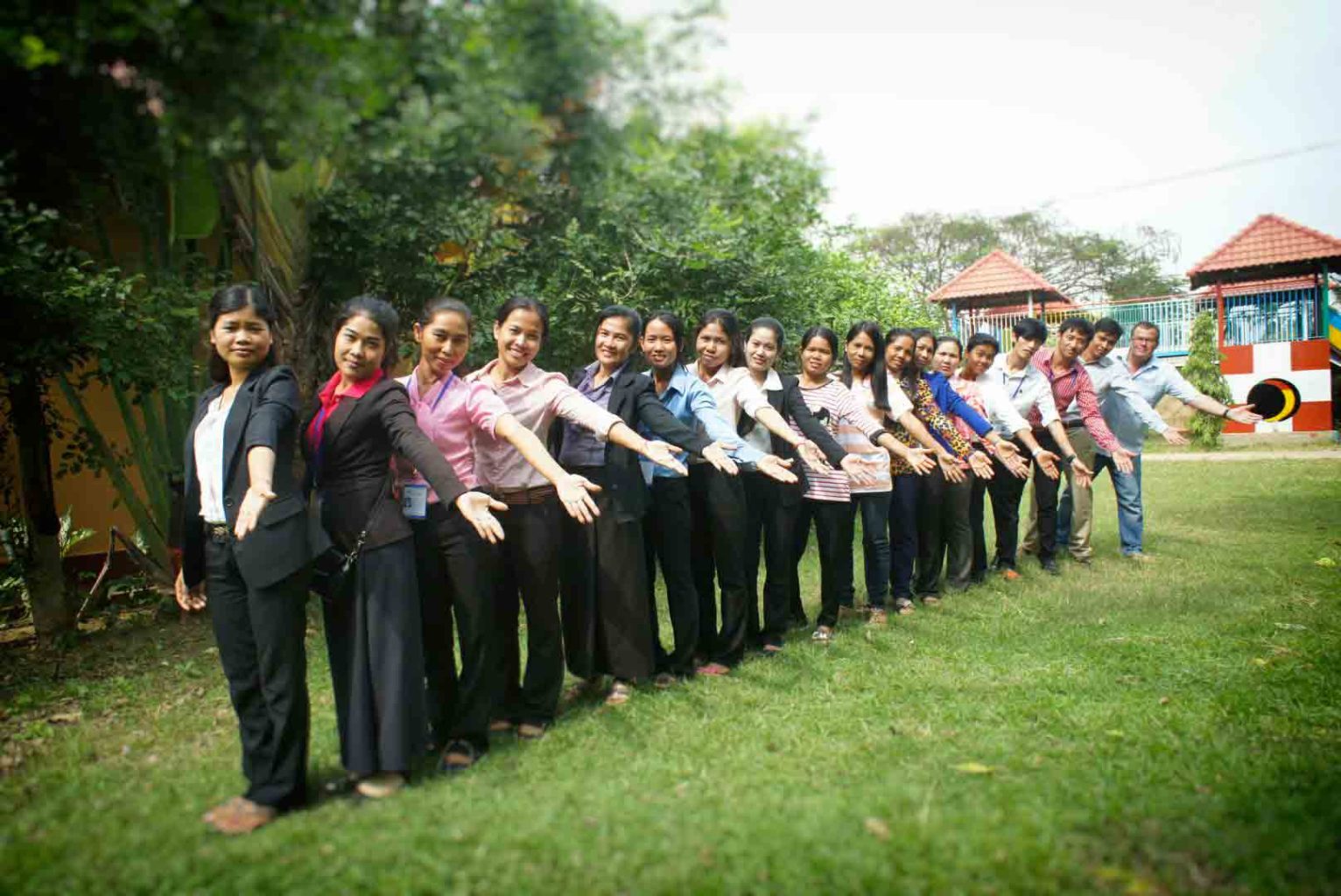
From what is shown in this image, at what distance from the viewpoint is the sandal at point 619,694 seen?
4.07 metres

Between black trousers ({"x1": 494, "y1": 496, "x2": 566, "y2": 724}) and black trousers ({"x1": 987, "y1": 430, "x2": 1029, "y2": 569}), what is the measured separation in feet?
14.3

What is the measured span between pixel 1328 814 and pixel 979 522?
170 inches

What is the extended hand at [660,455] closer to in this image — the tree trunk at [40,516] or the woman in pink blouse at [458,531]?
the woman in pink blouse at [458,531]

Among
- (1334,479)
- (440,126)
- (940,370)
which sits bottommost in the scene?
(1334,479)

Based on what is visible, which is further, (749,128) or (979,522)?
(979,522)

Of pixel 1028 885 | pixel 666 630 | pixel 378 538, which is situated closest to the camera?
pixel 1028 885

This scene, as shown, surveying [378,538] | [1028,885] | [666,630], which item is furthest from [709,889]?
[666,630]

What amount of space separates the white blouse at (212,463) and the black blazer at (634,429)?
1450mm

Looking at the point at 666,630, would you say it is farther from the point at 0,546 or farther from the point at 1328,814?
the point at 0,546

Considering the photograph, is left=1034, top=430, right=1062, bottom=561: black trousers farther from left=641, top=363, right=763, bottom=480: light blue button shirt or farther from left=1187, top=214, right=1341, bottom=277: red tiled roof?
left=1187, top=214, right=1341, bottom=277: red tiled roof

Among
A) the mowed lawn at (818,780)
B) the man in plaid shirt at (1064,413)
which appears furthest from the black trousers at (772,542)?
the man in plaid shirt at (1064,413)

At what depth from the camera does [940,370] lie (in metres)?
6.82

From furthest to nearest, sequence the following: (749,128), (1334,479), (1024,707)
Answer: (1334,479) → (1024,707) → (749,128)

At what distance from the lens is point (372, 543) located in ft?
10.2
